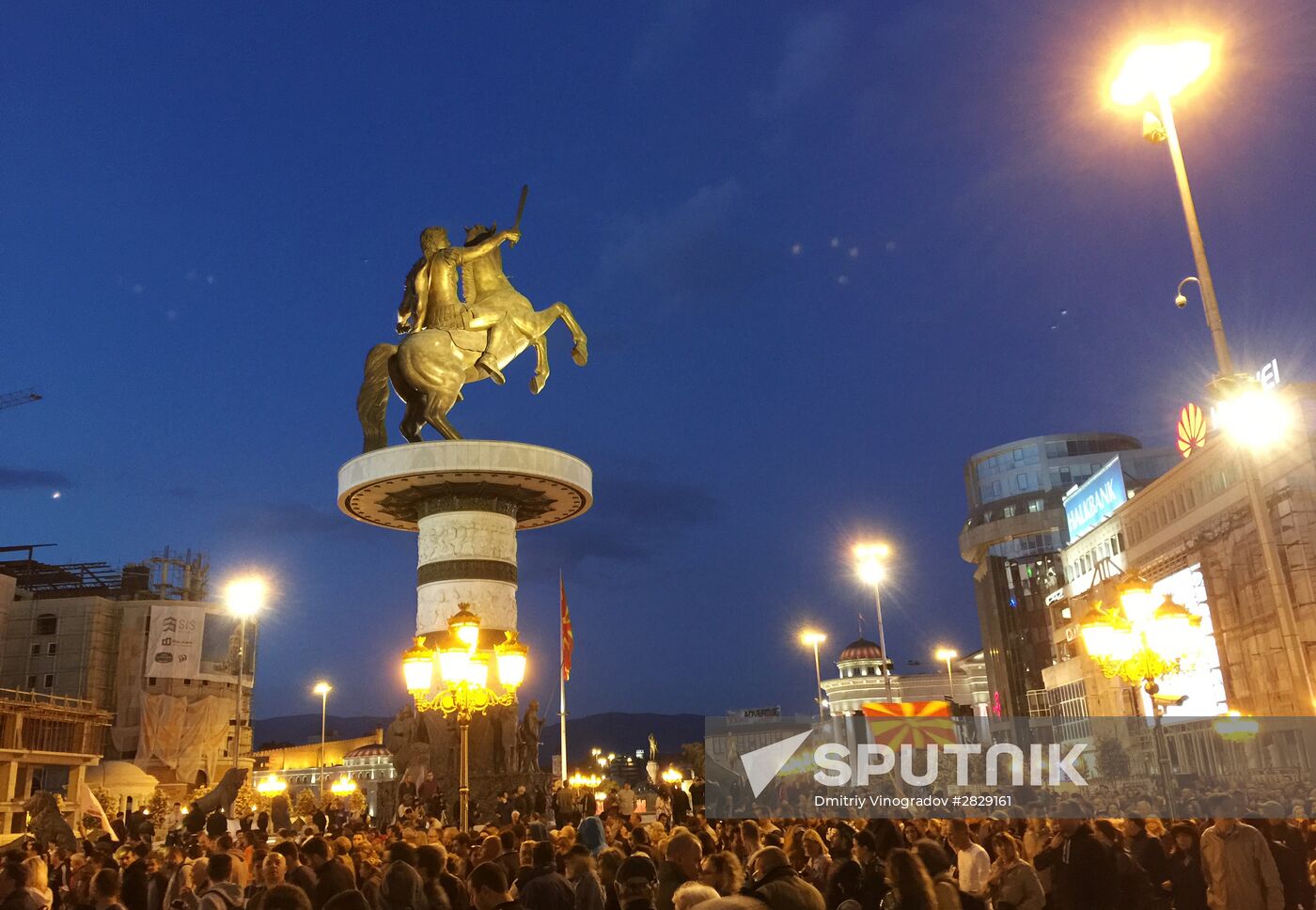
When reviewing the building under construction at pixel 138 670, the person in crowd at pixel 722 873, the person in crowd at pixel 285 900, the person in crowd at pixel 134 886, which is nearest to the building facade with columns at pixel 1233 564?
the person in crowd at pixel 722 873

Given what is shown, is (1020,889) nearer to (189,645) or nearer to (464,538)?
(464,538)

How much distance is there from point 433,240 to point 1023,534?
88.5 metres

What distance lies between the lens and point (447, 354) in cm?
3078

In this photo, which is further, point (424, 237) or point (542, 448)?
point (424, 237)

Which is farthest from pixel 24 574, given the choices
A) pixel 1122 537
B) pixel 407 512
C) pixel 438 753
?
pixel 1122 537

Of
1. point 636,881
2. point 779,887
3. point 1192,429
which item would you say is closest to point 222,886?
point 636,881

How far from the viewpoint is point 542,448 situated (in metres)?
29.8

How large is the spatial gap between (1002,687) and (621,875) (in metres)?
98.0

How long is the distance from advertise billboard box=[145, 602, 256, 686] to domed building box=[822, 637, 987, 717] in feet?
263

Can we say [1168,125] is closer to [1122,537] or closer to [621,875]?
[621,875]

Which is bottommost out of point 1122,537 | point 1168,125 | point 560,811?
point 560,811

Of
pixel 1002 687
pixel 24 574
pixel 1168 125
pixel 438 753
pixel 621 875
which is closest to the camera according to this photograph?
pixel 621 875

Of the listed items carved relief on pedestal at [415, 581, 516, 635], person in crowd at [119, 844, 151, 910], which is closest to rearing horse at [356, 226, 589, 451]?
carved relief on pedestal at [415, 581, 516, 635]

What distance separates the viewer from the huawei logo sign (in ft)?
183
